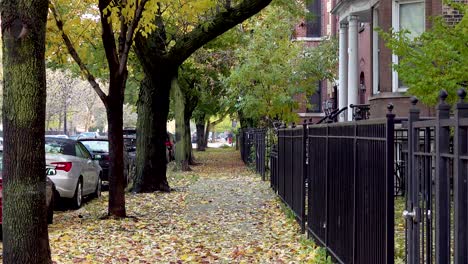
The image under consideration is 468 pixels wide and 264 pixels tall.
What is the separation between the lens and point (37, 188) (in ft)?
21.8

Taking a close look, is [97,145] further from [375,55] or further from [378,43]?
[378,43]

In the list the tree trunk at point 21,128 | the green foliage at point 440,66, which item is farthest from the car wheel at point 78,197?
the tree trunk at point 21,128

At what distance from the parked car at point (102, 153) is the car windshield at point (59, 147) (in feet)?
12.5

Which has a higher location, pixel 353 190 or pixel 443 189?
pixel 443 189

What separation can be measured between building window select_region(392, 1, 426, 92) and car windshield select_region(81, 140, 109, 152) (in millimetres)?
8500

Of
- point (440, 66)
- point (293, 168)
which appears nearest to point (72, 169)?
point (293, 168)

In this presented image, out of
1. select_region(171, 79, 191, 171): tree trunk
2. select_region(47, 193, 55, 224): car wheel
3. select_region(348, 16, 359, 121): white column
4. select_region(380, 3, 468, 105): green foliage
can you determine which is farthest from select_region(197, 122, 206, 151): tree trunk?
select_region(380, 3, 468, 105): green foliage

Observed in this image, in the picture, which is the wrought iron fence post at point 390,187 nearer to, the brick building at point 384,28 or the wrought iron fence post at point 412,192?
the wrought iron fence post at point 412,192

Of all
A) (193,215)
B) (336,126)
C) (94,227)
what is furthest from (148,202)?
(336,126)

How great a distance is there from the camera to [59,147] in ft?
49.0

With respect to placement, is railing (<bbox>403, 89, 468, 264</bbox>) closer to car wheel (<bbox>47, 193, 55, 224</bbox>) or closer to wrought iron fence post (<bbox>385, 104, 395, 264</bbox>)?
wrought iron fence post (<bbox>385, 104, 395, 264</bbox>)

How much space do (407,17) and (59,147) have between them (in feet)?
31.7

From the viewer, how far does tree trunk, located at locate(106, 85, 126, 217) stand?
12.1 metres

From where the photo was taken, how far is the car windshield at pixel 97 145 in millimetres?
19891
